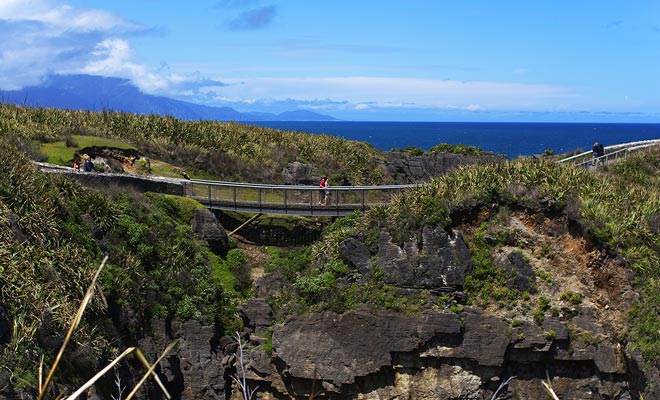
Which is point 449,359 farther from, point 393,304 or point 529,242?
point 529,242

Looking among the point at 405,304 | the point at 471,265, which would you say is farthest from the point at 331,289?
the point at 471,265

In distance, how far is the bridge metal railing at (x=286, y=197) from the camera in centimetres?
2623

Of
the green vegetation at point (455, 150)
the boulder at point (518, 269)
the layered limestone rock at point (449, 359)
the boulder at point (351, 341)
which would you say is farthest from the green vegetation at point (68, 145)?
the green vegetation at point (455, 150)

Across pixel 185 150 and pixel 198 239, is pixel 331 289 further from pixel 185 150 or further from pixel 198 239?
pixel 185 150

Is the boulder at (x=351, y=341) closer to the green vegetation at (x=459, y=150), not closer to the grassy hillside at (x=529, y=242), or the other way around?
the grassy hillside at (x=529, y=242)

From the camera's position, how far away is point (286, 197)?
26797mm

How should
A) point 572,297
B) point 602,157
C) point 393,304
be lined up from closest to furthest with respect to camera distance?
point 572,297, point 393,304, point 602,157

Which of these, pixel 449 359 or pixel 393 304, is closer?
pixel 449 359

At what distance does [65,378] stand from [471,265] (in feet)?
38.3

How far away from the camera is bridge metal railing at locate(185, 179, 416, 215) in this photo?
86.1 feet

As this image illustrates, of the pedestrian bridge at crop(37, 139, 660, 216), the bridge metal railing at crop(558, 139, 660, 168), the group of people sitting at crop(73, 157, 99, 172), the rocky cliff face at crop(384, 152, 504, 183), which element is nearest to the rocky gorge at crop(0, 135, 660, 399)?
the pedestrian bridge at crop(37, 139, 660, 216)

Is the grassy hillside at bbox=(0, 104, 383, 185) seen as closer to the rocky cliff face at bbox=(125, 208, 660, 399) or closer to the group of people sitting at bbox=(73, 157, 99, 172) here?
the group of people sitting at bbox=(73, 157, 99, 172)

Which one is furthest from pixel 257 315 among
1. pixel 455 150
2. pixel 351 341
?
pixel 455 150

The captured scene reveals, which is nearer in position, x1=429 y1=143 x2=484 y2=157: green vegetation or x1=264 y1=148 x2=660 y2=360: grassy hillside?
x1=264 y1=148 x2=660 y2=360: grassy hillside
